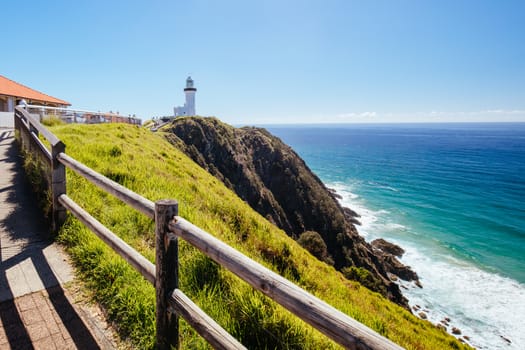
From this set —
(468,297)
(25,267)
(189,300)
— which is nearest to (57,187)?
(25,267)

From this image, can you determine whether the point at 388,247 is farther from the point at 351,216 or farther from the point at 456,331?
the point at 456,331

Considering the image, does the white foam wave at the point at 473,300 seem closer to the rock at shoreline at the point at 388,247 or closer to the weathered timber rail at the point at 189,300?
the rock at shoreline at the point at 388,247

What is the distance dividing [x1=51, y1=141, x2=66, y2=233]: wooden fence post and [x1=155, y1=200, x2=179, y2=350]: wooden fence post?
10.9ft

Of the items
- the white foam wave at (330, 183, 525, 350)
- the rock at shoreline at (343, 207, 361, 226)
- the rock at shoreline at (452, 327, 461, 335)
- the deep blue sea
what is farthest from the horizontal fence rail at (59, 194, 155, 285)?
the rock at shoreline at (343, 207, 361, 226)

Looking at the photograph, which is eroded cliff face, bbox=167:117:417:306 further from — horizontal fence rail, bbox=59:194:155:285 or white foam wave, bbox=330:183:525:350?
horizontal fence rail, bbox=59:194:155:285

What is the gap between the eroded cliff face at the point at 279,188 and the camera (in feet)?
120

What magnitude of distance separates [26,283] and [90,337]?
4.83 ft

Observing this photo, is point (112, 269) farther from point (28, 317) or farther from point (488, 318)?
point (488, 318)

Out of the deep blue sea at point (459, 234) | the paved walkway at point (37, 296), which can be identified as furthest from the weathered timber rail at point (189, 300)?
the deep blue sea at point (459, 234)

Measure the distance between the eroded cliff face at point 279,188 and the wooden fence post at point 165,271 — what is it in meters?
27.5

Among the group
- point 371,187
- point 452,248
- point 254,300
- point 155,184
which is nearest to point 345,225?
point 452,248

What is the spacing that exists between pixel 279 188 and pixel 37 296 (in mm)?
53052

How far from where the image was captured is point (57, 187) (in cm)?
476

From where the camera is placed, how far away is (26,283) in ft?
11.6
